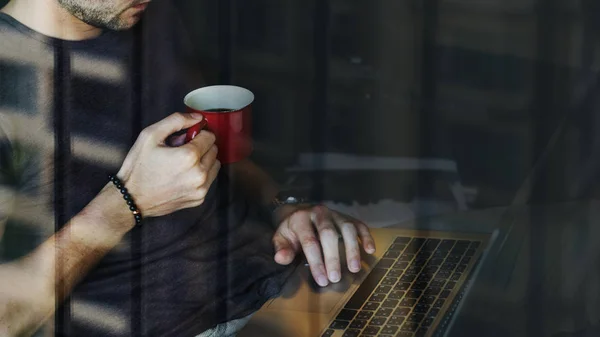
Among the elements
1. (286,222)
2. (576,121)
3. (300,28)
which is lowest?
(286,222)

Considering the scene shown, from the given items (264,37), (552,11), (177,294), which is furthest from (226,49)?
(552,11)

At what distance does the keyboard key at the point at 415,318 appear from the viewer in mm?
1714

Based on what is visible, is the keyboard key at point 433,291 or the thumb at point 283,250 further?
the thumb at point 283,250

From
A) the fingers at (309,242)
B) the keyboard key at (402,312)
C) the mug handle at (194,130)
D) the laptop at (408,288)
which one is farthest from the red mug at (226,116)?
the keyboard key at (402,312)

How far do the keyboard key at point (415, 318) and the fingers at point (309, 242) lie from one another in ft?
0.62

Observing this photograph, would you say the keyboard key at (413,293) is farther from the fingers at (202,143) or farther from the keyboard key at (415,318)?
the fingers at (202,143)

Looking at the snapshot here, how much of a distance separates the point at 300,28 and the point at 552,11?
1.36 feet

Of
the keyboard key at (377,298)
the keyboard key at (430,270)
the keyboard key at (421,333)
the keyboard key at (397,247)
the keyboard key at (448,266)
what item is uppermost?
the keyboard key at (397,247)

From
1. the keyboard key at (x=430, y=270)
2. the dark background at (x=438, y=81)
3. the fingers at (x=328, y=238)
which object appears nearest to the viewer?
the dark background at (x=438, y=81)

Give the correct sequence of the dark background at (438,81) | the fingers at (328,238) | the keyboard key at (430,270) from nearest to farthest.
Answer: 1. the dark background at (438,81)
2. the keyboard key at (430,270)
3. the fingers at (328,238)

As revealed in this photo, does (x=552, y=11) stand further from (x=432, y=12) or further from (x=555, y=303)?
(x=555, y=303)

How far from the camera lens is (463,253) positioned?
1.74 m

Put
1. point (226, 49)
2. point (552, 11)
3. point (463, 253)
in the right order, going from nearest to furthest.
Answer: point (552, 11) → point (463, 253) → point (226, 49)

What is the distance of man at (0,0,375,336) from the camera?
1.88 m
